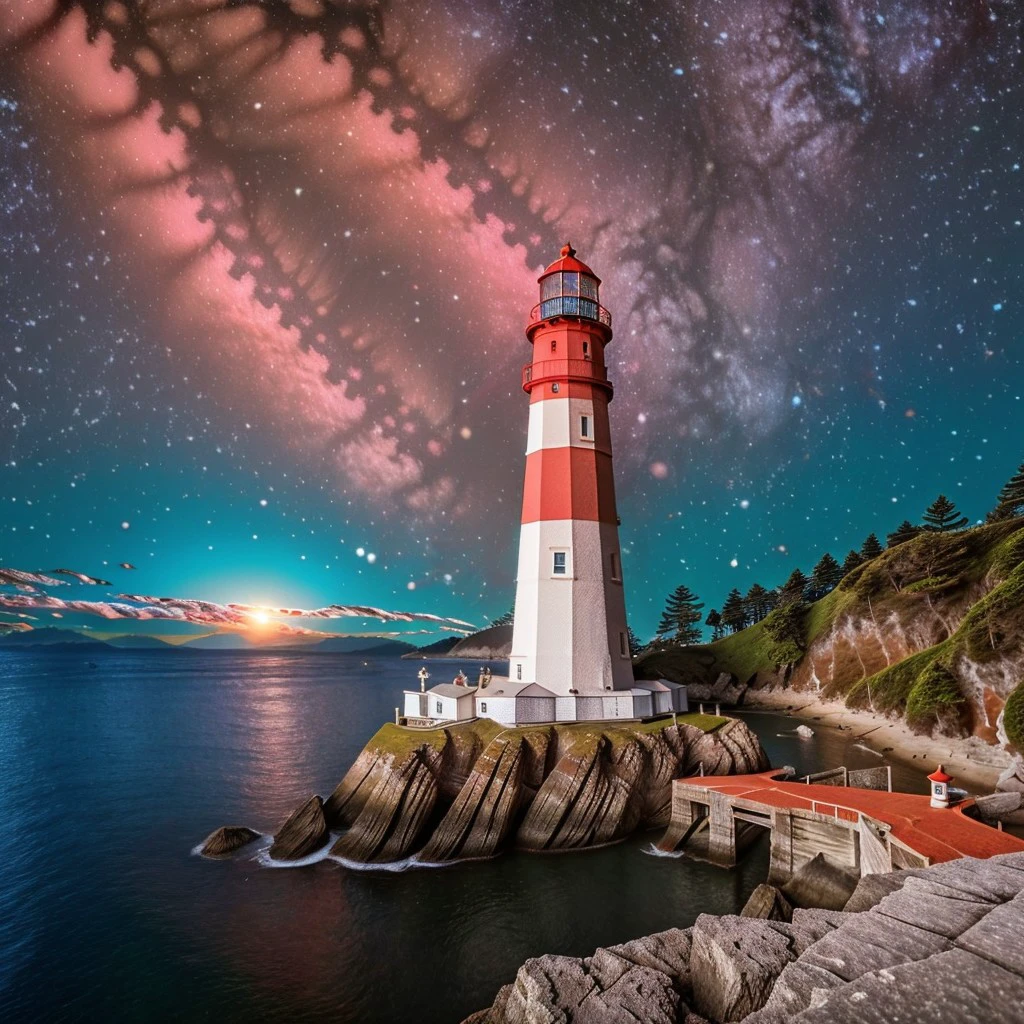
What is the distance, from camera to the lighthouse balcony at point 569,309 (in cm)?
3456

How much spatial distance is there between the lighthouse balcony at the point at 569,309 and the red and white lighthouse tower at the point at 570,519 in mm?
57

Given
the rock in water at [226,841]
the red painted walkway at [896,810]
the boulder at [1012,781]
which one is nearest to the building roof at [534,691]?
the red painted walkway at [896,810]

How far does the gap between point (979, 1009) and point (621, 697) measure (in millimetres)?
26064

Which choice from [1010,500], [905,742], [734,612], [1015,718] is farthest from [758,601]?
[1015,718]

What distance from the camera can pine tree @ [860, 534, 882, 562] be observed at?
8857 centimetres

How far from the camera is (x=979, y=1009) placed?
562cm

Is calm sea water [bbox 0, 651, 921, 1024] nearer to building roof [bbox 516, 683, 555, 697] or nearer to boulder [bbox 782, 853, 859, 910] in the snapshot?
boulder [bbox 782, 853, 859, 910]

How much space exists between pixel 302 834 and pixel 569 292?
30117 millimetres

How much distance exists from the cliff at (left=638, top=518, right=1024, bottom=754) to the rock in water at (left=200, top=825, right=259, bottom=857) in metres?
39.3

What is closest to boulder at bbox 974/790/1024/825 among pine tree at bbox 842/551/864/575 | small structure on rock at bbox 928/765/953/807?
small structure on rock at bbox 928/765/953/807

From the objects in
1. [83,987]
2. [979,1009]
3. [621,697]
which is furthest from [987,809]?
[83,987]

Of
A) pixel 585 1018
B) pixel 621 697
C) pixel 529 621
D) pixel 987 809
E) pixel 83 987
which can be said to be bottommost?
pixel 83 987

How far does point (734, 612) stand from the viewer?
111m

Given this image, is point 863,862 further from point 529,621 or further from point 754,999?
point 529,621
